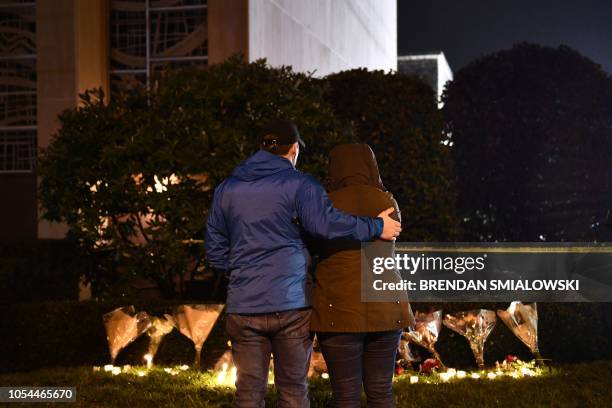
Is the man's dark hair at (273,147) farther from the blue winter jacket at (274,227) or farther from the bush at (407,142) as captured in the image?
the bush at (407,142)

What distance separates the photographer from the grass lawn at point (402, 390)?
205 inches

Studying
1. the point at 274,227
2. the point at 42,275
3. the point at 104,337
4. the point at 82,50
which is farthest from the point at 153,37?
the point at 274,227

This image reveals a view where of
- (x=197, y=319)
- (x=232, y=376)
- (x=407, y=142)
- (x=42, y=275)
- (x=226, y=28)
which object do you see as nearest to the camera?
(x=232, y=376)

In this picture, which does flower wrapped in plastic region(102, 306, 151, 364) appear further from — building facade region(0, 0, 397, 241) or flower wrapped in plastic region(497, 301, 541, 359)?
building facade region(0, 0, 397, 241)

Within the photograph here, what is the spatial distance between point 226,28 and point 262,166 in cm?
858

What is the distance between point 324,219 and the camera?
351cm

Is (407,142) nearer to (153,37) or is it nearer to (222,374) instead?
(222,374)

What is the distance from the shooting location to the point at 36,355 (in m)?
6.93

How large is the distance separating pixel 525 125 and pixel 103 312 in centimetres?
679

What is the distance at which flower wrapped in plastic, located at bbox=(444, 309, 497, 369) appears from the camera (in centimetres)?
620

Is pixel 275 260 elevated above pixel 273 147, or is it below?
below

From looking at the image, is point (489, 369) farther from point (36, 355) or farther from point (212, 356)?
point (36, 355)

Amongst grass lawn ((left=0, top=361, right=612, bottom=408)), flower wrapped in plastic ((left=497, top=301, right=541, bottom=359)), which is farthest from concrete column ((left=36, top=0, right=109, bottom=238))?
flower wrapped in plastic ((left=497, top=301, right=541, bottom=359))

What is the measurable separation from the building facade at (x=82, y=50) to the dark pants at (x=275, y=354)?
8582 mm
